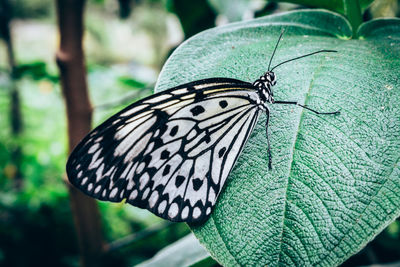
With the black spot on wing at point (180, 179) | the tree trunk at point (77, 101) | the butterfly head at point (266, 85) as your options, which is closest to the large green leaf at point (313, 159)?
the butterfly head at point (266, 85)

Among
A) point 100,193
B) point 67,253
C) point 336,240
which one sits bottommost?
point 67,253

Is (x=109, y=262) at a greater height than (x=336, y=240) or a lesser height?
lesser

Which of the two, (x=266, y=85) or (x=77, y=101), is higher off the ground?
(x=266, y=85)

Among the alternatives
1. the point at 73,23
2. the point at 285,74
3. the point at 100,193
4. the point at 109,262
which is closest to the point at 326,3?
the point at 285,74

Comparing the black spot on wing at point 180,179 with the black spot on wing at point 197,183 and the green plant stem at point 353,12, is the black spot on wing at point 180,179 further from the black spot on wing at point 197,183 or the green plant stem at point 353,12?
the green plant stem at point 353,12

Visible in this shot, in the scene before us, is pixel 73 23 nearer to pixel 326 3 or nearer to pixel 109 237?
pixel 326 3

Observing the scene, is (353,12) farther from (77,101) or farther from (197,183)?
(77,101)

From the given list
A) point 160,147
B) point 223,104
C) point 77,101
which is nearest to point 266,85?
point 223,104
